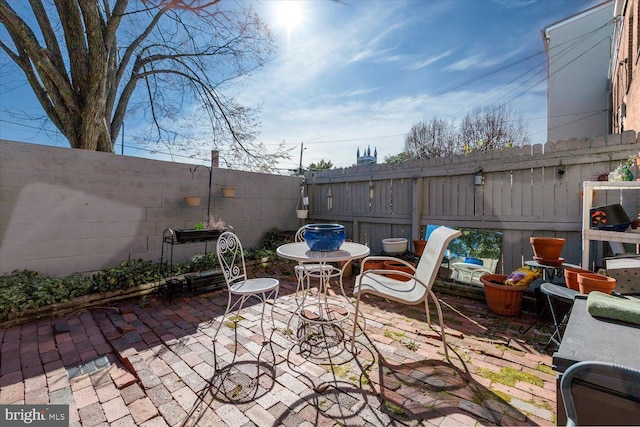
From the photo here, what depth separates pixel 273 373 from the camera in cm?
191

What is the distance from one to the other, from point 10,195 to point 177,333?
8.03ft

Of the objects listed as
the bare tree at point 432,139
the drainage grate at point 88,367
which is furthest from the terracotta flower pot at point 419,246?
the bare tree at point 432,139

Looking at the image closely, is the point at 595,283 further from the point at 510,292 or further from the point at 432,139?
the point at 432,139

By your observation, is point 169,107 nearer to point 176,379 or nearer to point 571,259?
point 176,379

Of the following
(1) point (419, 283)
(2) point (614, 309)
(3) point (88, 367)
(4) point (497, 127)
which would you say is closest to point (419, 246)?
(1) point (419, 283)

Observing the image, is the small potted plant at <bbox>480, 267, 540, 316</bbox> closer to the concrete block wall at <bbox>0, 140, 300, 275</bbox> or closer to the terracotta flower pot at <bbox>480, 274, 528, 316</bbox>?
the terracotta flower pot at <bbox>480, 274, 528, 316</bbox>

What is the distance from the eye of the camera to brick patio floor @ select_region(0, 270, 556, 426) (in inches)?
60.1

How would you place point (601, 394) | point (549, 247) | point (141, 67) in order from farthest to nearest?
1. point (141, 67)
2. point (549, 247)
3. point (601, 394)

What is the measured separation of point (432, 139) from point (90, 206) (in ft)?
46.9

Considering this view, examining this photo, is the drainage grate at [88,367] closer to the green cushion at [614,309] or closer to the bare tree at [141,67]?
the green cushion at [614,309]

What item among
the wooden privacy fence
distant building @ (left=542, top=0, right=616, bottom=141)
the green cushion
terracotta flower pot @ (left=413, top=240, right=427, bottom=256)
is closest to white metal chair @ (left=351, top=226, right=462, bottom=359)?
the green cushion

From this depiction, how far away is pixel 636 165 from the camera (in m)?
2.54

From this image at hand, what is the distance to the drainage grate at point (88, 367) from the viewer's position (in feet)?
6.32

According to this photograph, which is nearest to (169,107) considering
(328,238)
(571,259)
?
(328,238)
